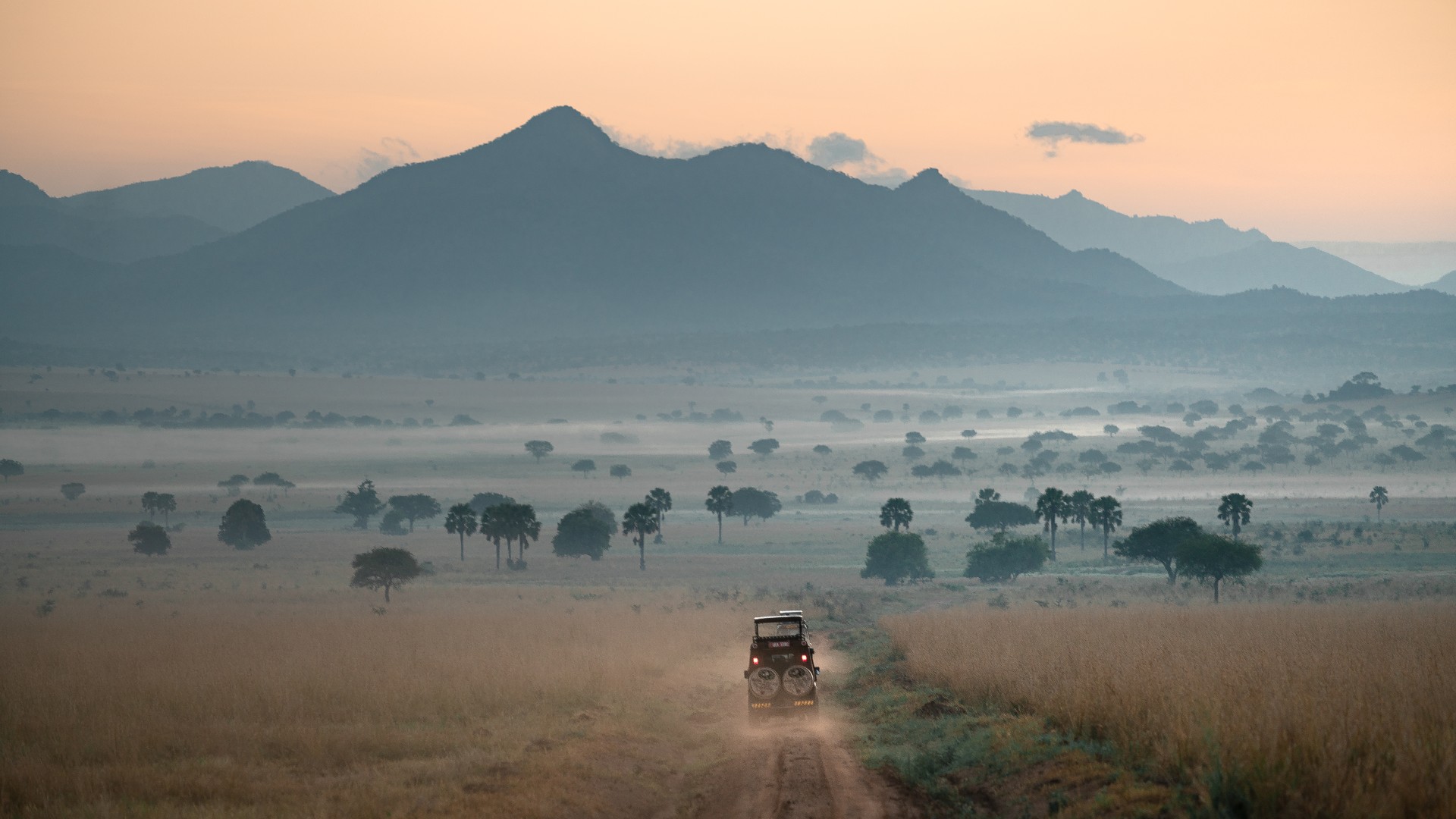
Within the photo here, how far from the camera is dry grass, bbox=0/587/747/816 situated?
16438 mm

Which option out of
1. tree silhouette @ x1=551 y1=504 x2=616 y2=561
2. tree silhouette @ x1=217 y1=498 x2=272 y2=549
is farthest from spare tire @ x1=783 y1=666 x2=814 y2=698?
tree silhouette @ x1=217 y1=498 x2=272 y2=549

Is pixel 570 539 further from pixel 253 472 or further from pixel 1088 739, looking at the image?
pixel 253 472

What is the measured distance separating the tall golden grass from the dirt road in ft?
10.4

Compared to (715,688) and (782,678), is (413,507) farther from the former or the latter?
(782,678)

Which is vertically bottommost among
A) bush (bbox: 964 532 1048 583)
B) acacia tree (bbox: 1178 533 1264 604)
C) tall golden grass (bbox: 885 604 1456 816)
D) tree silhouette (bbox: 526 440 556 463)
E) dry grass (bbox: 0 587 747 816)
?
bush (bbox: 964 532 1048 583)

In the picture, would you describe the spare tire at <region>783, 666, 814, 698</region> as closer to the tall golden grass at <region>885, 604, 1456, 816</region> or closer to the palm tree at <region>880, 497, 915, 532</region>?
the tall golden grass at <region>885, 604, 1456, 816</region>

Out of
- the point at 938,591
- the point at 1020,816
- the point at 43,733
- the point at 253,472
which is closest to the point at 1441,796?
the point at 1020,816

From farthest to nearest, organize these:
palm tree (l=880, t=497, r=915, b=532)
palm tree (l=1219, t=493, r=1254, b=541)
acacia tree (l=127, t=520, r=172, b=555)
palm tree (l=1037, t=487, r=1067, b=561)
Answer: acacia tree (l=127, t=520, r=172, b=555) < palm tree (l=880, t=497, r=915, b=532) < palm tree (l=1037, t=487, r=1067, b=561) < palm tree (l=1219, t=493, r=1254, b=541)

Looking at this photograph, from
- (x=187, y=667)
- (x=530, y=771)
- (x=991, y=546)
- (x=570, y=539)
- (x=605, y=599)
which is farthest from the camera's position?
(x=570, y=539)

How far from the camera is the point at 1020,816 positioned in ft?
45.8

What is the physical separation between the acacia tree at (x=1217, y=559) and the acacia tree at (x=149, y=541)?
2938 inches

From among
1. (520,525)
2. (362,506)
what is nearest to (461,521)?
(520,525)

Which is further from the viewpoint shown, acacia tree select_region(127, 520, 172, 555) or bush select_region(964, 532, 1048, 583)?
acacia tree select_region(127, 520, 172, 555)

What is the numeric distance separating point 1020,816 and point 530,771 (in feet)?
25.0
